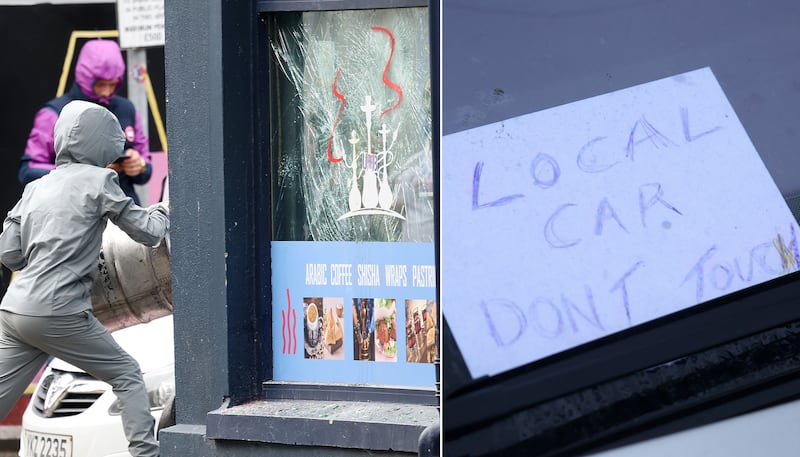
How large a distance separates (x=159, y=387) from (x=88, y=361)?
2.25 ft

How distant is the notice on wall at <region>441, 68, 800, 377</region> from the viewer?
2.63 m

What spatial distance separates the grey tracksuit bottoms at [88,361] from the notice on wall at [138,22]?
375cm

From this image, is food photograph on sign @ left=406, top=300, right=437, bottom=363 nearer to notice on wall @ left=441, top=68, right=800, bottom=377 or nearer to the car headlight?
the car headlight

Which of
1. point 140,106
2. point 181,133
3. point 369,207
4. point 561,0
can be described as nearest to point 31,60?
point 140,106

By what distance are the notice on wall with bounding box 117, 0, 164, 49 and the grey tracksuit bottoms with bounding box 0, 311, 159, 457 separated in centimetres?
375

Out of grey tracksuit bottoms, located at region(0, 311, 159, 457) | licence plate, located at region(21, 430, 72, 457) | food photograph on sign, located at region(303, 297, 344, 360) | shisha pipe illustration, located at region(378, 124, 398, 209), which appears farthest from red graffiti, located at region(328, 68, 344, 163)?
licence plate, located at region(21, 430, 72, 457)

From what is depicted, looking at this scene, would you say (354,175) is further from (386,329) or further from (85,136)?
(85,136)

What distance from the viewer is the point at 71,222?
5711 millimetres

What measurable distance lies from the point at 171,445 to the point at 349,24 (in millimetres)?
2155

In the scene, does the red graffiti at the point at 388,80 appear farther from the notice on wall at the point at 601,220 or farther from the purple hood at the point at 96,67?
the purple hood at the point at 96,67

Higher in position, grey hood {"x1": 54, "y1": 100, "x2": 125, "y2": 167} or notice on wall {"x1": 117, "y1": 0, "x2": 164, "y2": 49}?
notice on wall {"x1": 117, "y1": 0, "x2": 164, "y2": 49}

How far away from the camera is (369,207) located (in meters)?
5.71

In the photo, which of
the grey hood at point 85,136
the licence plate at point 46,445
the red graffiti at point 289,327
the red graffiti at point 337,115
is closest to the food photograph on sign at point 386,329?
the red graffiti at point 289,327

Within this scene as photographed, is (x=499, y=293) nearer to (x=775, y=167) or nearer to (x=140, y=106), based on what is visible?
(x=775, y=167)
